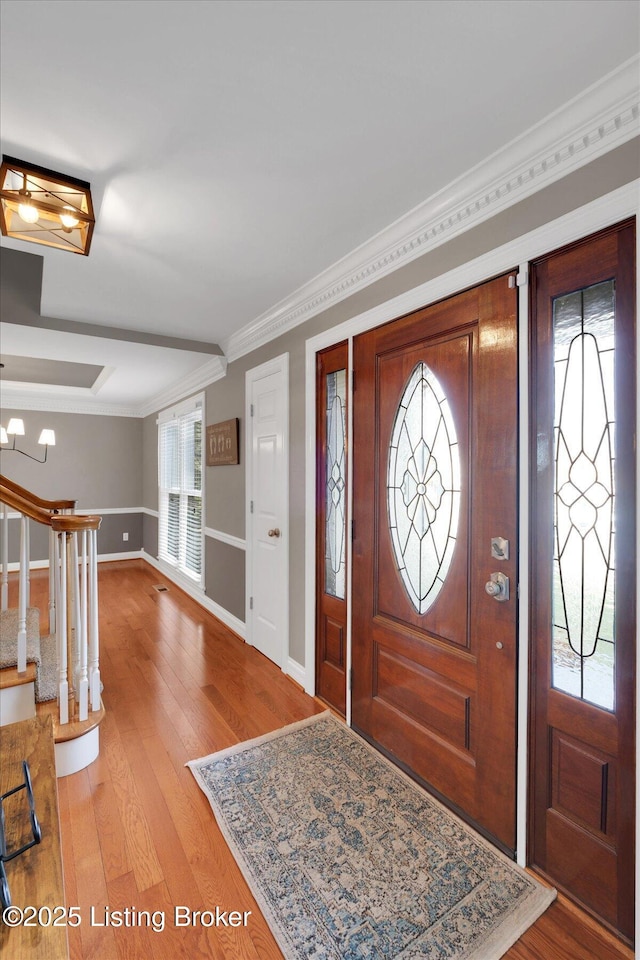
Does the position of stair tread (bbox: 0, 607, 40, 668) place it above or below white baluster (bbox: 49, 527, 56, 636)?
below

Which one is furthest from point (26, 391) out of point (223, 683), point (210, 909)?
point (210, 909)

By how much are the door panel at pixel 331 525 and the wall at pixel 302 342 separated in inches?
7.4

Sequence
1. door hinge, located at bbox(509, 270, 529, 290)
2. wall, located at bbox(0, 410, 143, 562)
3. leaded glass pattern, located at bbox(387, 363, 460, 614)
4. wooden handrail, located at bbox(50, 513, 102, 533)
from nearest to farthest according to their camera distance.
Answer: door hinge, located at bbox(509, 270, 529, 290) → leaded glass pattern, located at bbox(387, 363, 460, 614) → wooden handrail, located at bbox(50, 513, 102, 533) → wall, located at bbox(0, 410, 143, 562)

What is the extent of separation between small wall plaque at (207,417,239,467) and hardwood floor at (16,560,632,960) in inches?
61.8

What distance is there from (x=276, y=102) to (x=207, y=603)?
4.06m

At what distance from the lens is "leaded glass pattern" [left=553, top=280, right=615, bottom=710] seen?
4.50 ft

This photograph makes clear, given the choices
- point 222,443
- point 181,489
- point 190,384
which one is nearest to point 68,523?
point 222,443

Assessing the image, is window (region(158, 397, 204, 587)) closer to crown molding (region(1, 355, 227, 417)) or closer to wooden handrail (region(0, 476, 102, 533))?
crown molding (region(1, 355, 227, 417))

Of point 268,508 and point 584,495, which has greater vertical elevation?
point 584,495

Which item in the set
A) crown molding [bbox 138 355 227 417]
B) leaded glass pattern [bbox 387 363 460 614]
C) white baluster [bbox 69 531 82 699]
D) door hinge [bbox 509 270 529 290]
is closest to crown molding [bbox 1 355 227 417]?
crown molding [bbox 138 355 227 417]

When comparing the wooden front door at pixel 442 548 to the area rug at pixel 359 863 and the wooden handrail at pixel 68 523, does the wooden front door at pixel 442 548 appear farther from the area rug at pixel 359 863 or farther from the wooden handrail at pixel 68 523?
the wooden handrail at pixel 68 523

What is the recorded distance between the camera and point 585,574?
143 cm

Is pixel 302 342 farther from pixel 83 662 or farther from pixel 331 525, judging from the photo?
pixel 83 662

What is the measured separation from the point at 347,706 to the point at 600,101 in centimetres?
273
